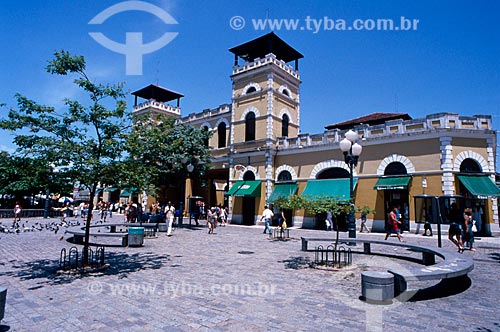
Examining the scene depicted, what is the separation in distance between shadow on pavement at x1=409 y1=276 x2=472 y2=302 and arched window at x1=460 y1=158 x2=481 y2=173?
45.1ft

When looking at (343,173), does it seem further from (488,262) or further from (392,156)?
(488,262)

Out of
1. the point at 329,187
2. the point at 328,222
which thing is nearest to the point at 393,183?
the point at 329,187

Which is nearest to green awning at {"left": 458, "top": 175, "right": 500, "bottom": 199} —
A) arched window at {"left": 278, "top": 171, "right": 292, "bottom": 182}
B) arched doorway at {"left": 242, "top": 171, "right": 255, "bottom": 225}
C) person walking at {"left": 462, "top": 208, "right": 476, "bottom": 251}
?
person walking at {"left": 462, "top": 208, "right": 476, "bottom": 251}

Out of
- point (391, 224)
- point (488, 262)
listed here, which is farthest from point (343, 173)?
point (488, 262)

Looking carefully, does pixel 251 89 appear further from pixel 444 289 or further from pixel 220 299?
pixel 220 299

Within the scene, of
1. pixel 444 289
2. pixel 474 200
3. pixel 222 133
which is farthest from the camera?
pixel 222 133

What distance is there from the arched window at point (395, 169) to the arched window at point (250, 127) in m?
11.6

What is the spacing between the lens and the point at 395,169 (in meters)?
20.8

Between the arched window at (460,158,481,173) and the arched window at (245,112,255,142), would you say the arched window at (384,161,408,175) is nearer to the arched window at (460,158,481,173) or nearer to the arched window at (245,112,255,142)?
the arched window at (460,158,481,173)

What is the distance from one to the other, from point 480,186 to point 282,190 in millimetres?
13114

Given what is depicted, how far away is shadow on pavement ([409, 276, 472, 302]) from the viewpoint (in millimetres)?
6363

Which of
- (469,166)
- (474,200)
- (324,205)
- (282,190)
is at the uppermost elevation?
(469,166)

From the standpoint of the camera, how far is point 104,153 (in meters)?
8.41

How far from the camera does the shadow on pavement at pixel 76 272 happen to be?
770 centimetres
